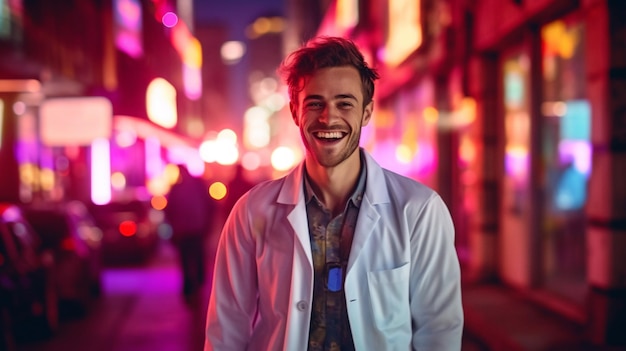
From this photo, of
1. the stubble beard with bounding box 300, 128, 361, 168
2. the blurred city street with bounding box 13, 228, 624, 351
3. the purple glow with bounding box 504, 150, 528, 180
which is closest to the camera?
the stubble beard with bounding box 300, 128, 361, 168

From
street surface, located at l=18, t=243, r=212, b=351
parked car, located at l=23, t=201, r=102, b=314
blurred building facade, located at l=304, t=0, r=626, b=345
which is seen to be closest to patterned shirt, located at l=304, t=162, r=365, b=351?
blurred building facade, located at l=304, t=0, r=626, b=345

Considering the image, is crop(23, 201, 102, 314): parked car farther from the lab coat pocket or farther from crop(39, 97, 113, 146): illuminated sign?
the lab coat pocket

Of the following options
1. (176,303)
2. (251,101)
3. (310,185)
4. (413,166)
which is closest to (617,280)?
(310,185)

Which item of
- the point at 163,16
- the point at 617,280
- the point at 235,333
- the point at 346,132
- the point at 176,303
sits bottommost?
the point at 176,303

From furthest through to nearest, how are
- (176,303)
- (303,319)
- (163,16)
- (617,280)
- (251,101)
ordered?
(251,101) → (163,16) → (176,303) → (617,280) → (303,319)

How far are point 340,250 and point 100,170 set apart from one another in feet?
74.3

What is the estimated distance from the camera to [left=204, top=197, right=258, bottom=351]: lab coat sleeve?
2.89 m

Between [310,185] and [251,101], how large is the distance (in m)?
171

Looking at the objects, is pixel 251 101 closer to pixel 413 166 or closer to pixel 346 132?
pixel 413 166

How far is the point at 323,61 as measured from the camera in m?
2.72

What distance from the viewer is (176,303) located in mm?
11781

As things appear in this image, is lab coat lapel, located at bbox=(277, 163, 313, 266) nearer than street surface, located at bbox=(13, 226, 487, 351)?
Yes

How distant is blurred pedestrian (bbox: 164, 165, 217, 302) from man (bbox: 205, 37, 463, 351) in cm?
822

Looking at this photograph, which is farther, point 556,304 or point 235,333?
point 556,304
